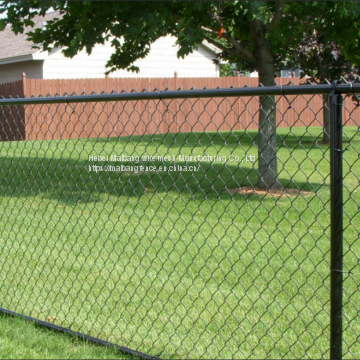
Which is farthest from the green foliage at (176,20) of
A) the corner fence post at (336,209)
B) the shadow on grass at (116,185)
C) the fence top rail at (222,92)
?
the corner fence post at (336,209)

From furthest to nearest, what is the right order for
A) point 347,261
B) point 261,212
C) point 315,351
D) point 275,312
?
point 261,212
point 347,261
point 275,312
point 315,351

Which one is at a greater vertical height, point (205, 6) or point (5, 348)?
point (205, 6)

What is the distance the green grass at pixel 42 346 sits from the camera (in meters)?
3.18

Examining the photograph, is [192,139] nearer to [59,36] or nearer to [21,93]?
[21,93]

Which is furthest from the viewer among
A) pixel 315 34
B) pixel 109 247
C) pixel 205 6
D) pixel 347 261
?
pixel 315 34

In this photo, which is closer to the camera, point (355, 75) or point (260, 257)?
point (260, 257)

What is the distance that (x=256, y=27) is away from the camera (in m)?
8.42

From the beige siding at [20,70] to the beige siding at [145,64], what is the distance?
351 millimetres

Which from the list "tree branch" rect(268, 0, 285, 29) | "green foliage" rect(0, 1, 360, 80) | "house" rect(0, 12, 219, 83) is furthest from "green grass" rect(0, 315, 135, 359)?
"house" rect(0, 12, 219, 83)

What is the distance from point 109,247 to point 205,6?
3.56 meters

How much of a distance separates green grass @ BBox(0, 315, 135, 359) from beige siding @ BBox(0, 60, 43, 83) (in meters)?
17.0

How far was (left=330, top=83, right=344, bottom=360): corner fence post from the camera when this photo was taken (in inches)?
92.3

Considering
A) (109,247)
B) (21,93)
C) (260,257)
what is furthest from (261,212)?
(21,93)

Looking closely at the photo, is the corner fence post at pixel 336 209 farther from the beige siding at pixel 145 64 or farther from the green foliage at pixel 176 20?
the beige siding at pixel 145 64
